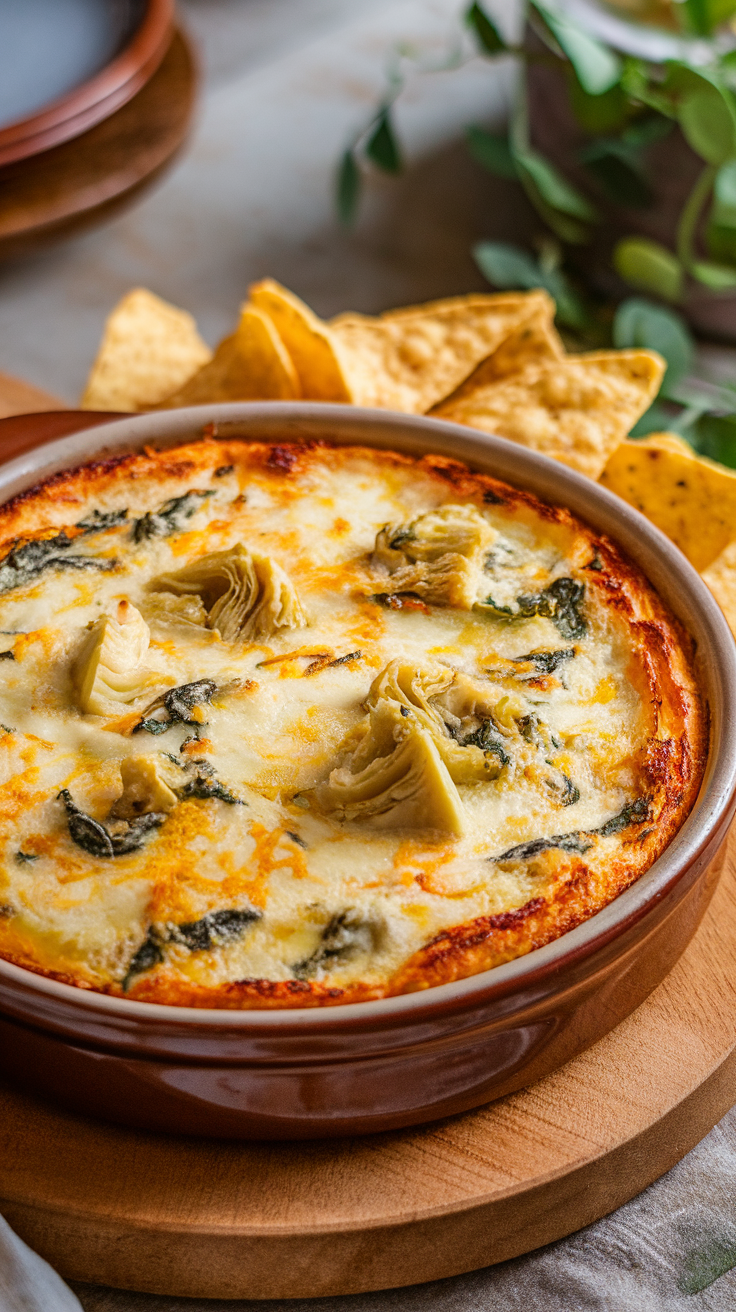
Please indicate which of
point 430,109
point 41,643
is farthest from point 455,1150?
point 430,109

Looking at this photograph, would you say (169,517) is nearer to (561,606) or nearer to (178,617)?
(178,617)

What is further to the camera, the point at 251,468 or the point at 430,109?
the point at 430,109

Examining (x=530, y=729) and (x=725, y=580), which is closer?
(x=530, y=729)

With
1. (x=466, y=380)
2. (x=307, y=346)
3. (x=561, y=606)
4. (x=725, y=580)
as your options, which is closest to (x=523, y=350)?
(x=466, y=380)

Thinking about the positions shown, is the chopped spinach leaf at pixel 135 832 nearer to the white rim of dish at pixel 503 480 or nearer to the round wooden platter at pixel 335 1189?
A: the white rim of dish at pixel 503 480

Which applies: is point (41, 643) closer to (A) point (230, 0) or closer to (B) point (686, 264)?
(B) point (686, 264)
